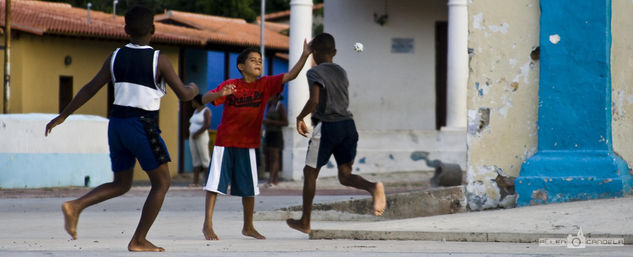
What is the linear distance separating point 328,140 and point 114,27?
45.3ft

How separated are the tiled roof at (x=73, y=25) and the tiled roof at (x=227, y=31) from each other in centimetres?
76

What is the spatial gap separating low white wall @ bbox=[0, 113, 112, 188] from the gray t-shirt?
27.3ft

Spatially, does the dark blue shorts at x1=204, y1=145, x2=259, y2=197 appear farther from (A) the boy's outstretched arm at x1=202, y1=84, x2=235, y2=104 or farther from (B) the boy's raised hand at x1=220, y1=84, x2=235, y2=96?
(B) the boy's raised hand at x1=220, y1=84, x2=235, y2=96

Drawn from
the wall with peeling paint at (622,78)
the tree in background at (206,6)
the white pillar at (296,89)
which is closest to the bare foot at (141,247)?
the wall with peeling paint at (622,78)

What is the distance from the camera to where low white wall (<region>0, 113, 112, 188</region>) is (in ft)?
50.0

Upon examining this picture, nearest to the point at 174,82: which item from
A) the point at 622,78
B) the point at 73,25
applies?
the point at 622,78

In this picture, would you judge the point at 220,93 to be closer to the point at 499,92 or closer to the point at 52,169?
the point at 499,92

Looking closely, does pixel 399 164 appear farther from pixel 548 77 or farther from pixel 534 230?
pixel 534 230

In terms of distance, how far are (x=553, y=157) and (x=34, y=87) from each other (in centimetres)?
1302

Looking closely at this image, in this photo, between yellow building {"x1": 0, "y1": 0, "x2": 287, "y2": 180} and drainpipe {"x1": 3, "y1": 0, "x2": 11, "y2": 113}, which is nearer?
drainpipe {"x1": 3, "y1": 0, "x2": 11, "y2": 113}

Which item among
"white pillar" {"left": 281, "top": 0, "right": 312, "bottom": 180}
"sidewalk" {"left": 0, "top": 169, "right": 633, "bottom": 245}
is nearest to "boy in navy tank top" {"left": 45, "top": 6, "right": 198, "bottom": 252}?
"sidewalk" {"left": 0, "top": 169, "right": 633, "bottom": 245}

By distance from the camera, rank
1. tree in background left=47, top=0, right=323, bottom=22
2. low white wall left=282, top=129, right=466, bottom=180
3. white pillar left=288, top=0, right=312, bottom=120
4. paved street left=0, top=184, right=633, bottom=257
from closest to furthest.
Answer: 1. paved street left=0, top=184, right=633, bottom=257
2. white pillar left=288, top=0, right=312, bottom=120
3. low white wall left=282, top=129, right=466, bottom=180
4. tree in background left=47, top=0, right=323, bottom=22

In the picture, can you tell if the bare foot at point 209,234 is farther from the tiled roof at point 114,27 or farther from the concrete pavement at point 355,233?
the tiled roof at point 114,27

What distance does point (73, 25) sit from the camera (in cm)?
2036
